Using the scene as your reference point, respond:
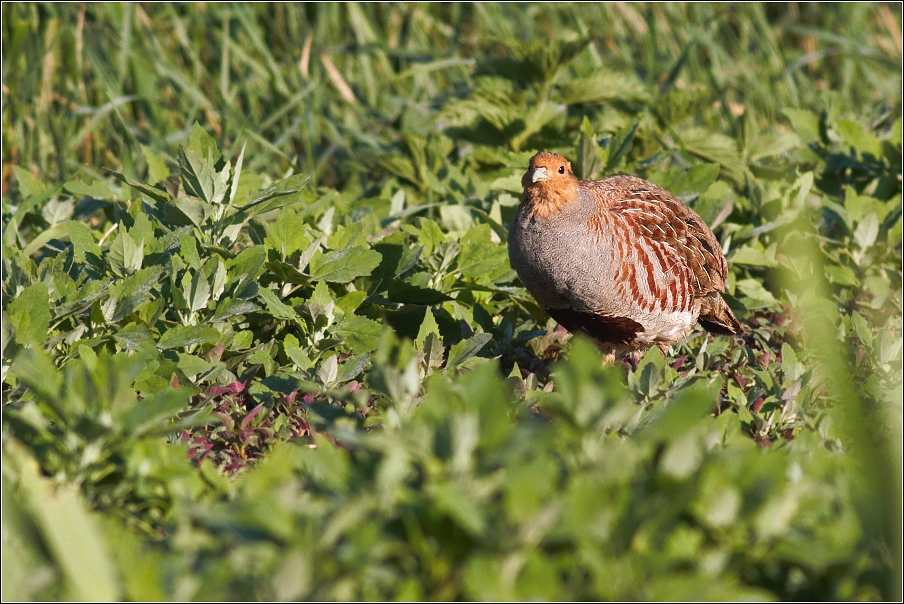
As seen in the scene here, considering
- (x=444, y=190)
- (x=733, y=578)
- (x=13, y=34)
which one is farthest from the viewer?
(x=13, y=34)

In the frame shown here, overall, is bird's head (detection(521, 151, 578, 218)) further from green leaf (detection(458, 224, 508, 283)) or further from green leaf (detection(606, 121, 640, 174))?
green leaf (detection(606, 121, 640, 174))

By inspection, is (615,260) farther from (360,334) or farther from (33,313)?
(33,313)

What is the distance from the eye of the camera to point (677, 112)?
4.85 meters

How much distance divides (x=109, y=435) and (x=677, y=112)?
11.8 feet

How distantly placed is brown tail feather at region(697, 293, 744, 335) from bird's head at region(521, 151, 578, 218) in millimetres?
740

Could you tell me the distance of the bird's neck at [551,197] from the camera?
3.52 m

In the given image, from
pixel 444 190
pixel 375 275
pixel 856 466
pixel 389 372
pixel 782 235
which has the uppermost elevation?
pixel 389 372

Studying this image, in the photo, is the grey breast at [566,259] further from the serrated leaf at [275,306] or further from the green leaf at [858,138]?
the green leaf at [858,138]

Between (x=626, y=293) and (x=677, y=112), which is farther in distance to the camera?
(x=677, y=112)

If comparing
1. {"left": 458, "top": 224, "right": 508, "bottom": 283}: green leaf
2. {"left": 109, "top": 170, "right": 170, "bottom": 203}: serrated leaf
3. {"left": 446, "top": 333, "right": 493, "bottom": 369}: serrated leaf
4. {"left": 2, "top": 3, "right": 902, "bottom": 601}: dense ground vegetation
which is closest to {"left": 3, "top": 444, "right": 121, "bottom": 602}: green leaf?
{"left": 2, "top": 3, "right": 902, "bottom": 601}: dense ground vegetation

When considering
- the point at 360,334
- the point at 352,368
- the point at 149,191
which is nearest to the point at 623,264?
the point at 360,334

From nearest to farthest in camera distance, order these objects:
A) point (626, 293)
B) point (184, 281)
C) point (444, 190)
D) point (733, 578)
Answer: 1. point (733, 578)
2. point (184, 281)
3. point (626, 293)
4. point (444, 190)

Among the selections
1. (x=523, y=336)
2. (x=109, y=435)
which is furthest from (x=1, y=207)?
(x=109, y=435)

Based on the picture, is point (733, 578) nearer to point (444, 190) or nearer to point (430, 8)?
point (444, 190)
